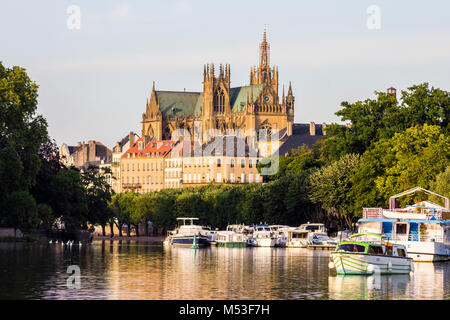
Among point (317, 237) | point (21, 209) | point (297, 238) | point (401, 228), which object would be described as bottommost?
point (297, 238)

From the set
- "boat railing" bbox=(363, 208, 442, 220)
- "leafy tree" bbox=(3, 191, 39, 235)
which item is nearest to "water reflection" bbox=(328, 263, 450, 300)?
"boat railing" bbox=(363, 208, 442, 220)

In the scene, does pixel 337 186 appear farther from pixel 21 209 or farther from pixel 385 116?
pixel 21 209

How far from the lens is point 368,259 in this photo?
266 feet

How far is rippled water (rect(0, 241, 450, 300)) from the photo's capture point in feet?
212

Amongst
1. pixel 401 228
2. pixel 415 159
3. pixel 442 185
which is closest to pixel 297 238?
pixel 415 159

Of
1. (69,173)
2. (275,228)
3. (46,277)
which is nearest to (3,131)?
(69,173)

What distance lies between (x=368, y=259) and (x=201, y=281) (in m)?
13.4

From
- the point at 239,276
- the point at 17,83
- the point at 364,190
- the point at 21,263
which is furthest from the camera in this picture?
the point at 364,190

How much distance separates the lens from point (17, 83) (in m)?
125

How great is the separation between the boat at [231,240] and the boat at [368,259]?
8261 centimetres

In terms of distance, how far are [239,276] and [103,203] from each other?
300 ft
